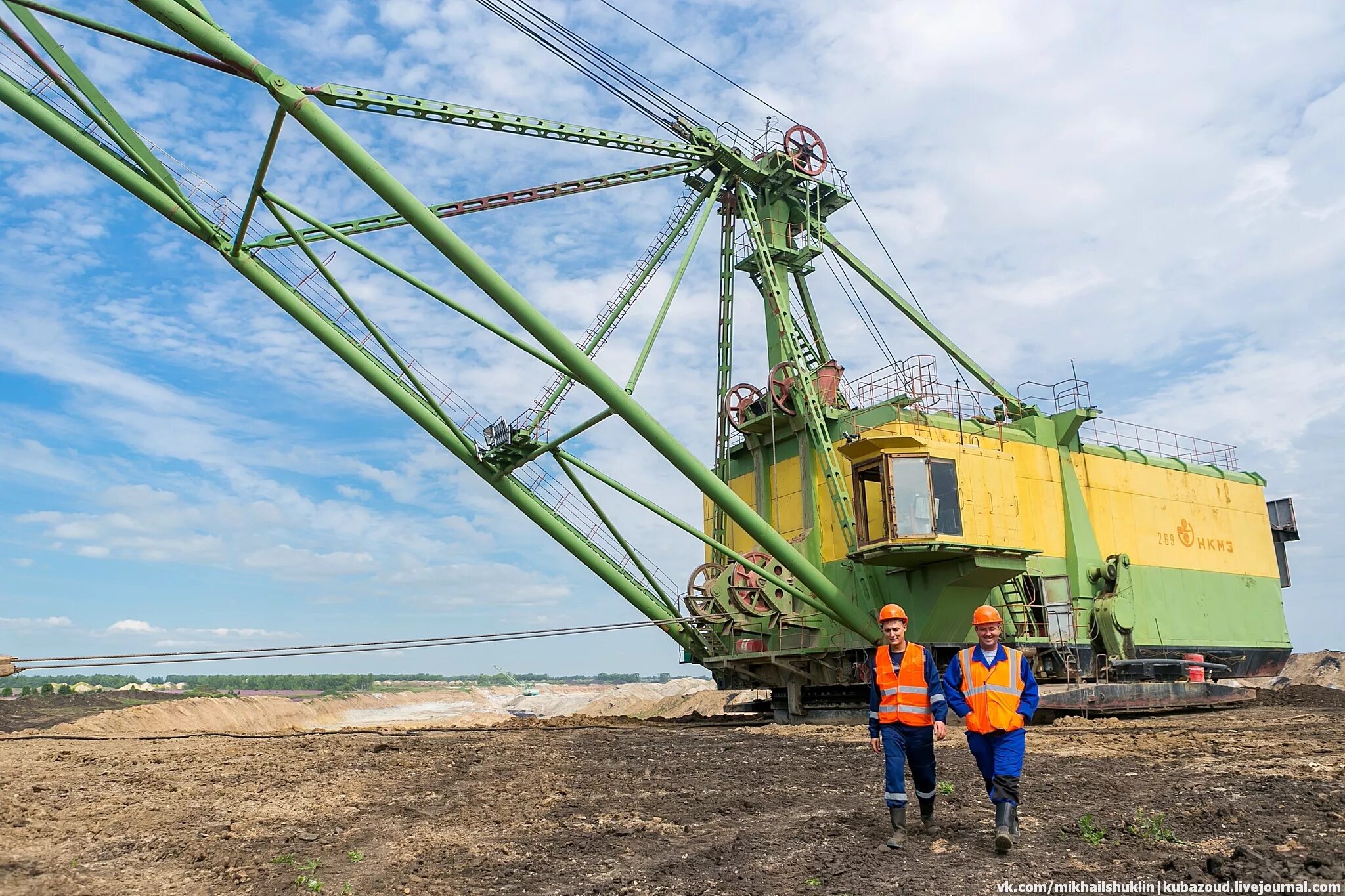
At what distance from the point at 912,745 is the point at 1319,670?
41.8 meters

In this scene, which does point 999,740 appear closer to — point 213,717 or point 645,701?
point 213,717

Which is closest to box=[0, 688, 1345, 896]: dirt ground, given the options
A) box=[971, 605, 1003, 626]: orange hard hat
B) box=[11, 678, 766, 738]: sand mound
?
box=[971, 605, 1003, 626]: orange hard hat

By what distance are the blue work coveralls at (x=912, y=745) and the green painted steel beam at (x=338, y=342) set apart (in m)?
9.71

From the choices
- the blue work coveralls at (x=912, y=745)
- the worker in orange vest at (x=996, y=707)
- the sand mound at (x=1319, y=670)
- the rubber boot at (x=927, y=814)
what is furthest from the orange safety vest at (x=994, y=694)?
the sand mound at (x=1319, y=670)

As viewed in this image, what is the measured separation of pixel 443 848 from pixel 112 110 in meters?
9.93

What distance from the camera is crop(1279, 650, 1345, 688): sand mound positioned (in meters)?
37.2

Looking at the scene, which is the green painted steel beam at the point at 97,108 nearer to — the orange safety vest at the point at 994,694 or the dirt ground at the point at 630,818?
the dirt ground at the point at 630,818

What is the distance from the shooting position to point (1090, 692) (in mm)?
13312

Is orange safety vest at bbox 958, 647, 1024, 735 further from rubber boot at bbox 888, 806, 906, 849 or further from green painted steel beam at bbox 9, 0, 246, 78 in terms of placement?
green painted steel beam at bbox 9, 0, 246, 78

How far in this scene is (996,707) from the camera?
17.2ft

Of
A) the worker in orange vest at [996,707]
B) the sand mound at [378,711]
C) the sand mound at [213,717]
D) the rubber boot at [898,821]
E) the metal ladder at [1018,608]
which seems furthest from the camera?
the sand mound at [378,711]

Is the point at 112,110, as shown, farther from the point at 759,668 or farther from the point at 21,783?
the point at 759,668

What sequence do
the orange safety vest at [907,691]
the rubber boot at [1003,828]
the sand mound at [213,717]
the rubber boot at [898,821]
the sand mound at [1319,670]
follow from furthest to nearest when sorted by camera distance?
1. the sand mound at [1319,670]
2. the sand mound at [213,717]
3. the orange safety vest at [907,691]
4. the rubber boot at [898,821]
5. the rubber boot at [1003,828]

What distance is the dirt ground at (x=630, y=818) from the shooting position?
4828mm
